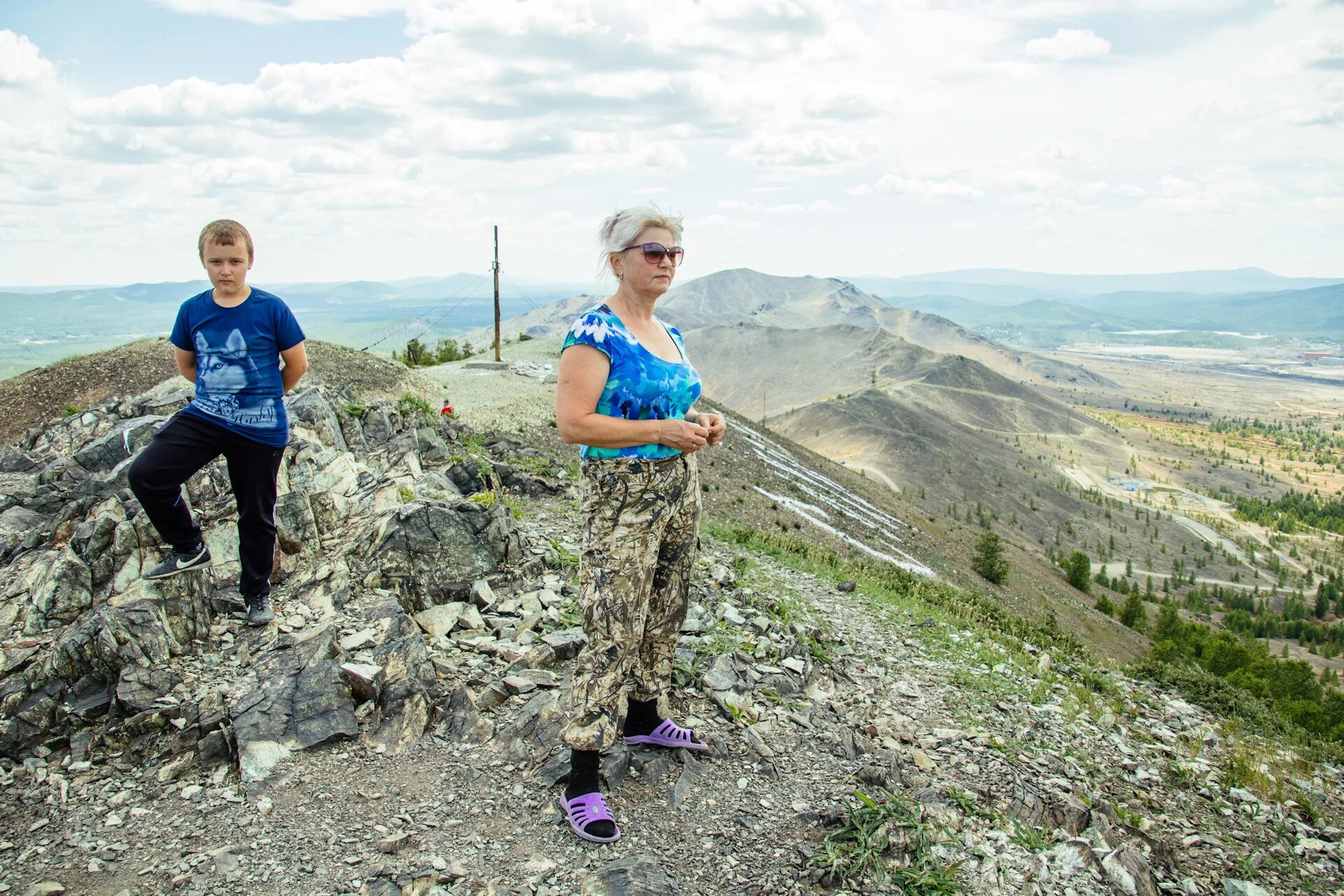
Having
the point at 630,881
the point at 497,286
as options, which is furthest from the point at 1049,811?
the point at 497,286

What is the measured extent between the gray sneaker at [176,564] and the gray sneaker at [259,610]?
408 millimetres

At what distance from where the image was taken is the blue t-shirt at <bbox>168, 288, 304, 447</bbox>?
4906 millimetres

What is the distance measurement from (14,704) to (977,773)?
19.9 ft

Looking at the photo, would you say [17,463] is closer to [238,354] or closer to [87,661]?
[87,661]

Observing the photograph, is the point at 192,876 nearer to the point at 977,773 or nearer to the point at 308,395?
the point at 977,773

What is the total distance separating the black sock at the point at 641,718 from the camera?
4.69 m

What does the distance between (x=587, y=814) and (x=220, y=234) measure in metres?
4.03

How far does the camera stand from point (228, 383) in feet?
16.3

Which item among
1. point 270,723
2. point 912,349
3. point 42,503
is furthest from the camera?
point 912,349

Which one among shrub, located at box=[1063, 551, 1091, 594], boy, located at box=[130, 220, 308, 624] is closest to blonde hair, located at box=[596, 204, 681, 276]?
boy, located at box=[130, 220, 308, 624]

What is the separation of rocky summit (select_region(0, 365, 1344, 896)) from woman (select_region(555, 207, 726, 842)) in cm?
61

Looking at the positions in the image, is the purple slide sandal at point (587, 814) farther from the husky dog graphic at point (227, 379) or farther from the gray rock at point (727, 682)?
the husky dog graphic at point (227, 379)

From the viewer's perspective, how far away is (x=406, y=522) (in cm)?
675

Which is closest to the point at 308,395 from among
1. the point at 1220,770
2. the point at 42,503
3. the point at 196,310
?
the point at 42,503
